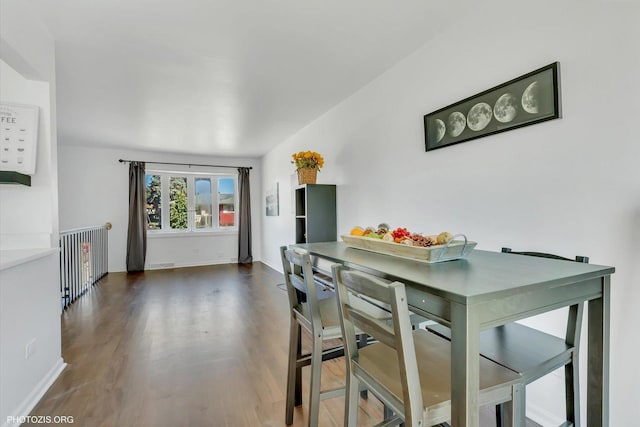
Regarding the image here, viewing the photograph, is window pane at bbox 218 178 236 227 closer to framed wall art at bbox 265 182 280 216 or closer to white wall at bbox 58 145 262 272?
white wall at bbox 58 145 262 272

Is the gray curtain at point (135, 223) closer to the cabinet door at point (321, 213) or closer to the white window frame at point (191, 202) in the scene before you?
the white window frame at point (191, 202)

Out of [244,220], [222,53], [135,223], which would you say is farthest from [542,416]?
[135,223]

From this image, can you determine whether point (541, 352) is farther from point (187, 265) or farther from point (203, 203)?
point (203, 203)

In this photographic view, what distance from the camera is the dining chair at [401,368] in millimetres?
819

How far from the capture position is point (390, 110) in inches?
107

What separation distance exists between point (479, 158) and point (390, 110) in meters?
1.06

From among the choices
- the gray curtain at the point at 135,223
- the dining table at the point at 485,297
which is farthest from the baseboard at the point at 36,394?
the gray curtain at the point at 135,223

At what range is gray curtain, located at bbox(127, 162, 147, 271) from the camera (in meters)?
5.86

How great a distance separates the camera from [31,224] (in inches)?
79.9

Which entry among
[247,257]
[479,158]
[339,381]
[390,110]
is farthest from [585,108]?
[247,257]

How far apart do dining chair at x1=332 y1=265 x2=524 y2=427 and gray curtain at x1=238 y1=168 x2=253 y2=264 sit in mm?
5846

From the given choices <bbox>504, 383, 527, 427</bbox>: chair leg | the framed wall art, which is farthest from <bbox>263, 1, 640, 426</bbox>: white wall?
the framed wall art

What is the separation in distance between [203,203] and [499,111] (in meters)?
6.17

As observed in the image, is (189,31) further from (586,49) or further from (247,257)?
(247,257)
